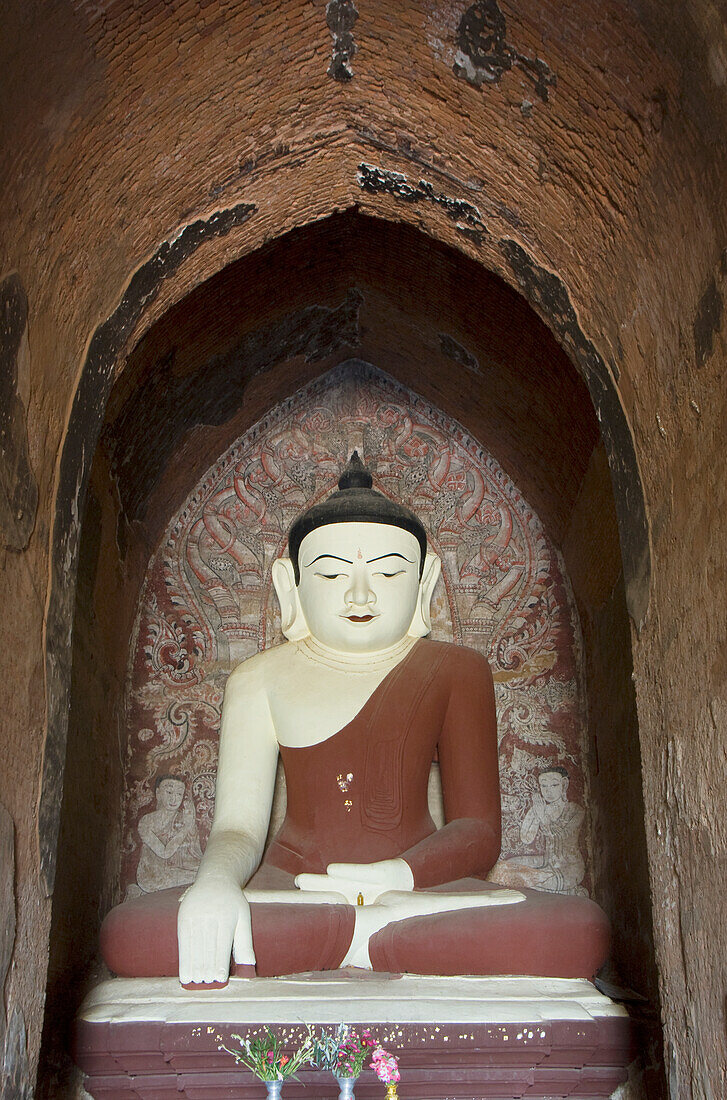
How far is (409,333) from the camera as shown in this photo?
460 cm

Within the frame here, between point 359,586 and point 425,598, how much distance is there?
1.27ft

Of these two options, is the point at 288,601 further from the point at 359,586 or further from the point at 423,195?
the point at 423,195

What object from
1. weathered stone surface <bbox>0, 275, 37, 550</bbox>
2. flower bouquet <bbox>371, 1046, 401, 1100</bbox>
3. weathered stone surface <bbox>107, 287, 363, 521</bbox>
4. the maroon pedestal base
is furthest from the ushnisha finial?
flower bouquet <bbox>371, 1046, 401, 1100</bbox>

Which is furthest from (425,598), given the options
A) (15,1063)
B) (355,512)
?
(15,1063)

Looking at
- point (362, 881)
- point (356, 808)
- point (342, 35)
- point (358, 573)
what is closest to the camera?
point (342, 35)

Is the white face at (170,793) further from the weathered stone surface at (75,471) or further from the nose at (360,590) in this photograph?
the weathered stone surface at (75,471)

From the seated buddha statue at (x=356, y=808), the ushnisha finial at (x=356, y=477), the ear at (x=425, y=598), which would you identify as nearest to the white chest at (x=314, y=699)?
the seated buddha statue at (x=356, y=808)

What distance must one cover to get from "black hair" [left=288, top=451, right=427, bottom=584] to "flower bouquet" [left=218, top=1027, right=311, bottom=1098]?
209 cm

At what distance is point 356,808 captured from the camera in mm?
3922

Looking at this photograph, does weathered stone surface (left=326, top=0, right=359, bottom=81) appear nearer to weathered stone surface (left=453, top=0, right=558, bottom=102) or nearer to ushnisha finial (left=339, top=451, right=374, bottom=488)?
weathered stone surface (left=453, top=0, right=558, bottom=102)

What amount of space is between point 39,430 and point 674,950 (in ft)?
6.64

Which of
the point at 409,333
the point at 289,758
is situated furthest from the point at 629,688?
the point at 409,333

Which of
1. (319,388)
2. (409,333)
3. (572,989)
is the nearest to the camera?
(572,989)

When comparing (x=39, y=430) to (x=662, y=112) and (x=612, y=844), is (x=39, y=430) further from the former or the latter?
(x=612, y=844)
